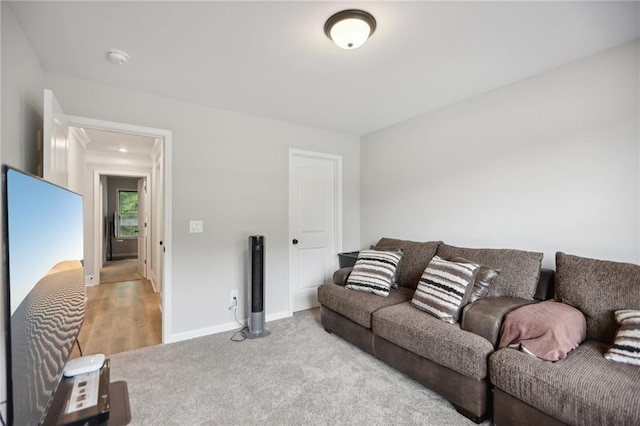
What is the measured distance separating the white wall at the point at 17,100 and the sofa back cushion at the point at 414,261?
2775mm

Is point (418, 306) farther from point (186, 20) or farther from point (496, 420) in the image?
point (186, 20)

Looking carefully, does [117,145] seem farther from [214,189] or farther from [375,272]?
[375,272]

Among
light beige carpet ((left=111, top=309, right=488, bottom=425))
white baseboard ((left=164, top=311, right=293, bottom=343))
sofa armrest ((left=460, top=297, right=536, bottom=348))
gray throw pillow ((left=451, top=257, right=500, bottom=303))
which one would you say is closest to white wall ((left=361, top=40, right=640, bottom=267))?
gray throw pillow ((left=451, top=257, right=500, bottom=303))

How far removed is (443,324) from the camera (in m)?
1.99

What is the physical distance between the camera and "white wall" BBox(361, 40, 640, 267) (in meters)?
1.97

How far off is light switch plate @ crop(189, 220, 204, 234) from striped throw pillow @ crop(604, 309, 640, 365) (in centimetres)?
312

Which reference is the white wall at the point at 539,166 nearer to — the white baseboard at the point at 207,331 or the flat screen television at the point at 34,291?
the white baseboard at the point at 207,331

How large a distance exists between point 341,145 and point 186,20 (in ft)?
8.38

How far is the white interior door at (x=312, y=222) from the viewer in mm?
3652

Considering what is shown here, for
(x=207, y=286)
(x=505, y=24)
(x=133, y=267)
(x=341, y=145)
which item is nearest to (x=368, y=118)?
(x=341, y=145)

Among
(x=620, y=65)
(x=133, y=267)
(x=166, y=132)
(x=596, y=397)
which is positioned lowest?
(x=133, y=267)

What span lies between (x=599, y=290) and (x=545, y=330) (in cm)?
50

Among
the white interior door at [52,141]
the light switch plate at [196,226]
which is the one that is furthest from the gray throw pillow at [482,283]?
the white interior door at [52,141]

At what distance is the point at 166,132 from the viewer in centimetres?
281
